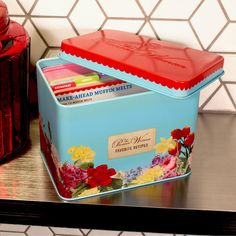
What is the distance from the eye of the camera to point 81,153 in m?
0.63

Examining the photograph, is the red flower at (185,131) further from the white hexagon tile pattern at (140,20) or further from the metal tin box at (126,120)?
the white hexagon tile pattern at (140,20)

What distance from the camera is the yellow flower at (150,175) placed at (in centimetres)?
68

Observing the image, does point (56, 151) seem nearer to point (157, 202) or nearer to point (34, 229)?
point (157, 202)

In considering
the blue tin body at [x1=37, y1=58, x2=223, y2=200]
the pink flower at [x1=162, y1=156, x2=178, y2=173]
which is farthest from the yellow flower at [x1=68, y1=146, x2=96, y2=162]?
the pink flower at [x1=162, y1=156, x2=178, y2=173]

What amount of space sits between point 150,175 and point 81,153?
0.11 meters

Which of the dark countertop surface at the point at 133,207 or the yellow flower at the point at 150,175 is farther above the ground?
the yellow flower at the point at 150,175

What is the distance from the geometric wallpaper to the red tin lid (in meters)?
0.07

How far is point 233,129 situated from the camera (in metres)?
0.81

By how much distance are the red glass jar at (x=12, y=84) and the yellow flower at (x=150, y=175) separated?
0.18 meters

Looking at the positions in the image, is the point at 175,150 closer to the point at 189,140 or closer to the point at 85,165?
the point at 189,140

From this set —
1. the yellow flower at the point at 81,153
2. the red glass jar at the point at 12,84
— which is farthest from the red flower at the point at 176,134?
the red glass jar at the point at 12,84

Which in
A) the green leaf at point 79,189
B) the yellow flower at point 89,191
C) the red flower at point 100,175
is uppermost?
the red flower at point 100,175

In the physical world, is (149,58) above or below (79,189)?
above

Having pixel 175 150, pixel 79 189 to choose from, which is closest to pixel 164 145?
pixel 175 150
